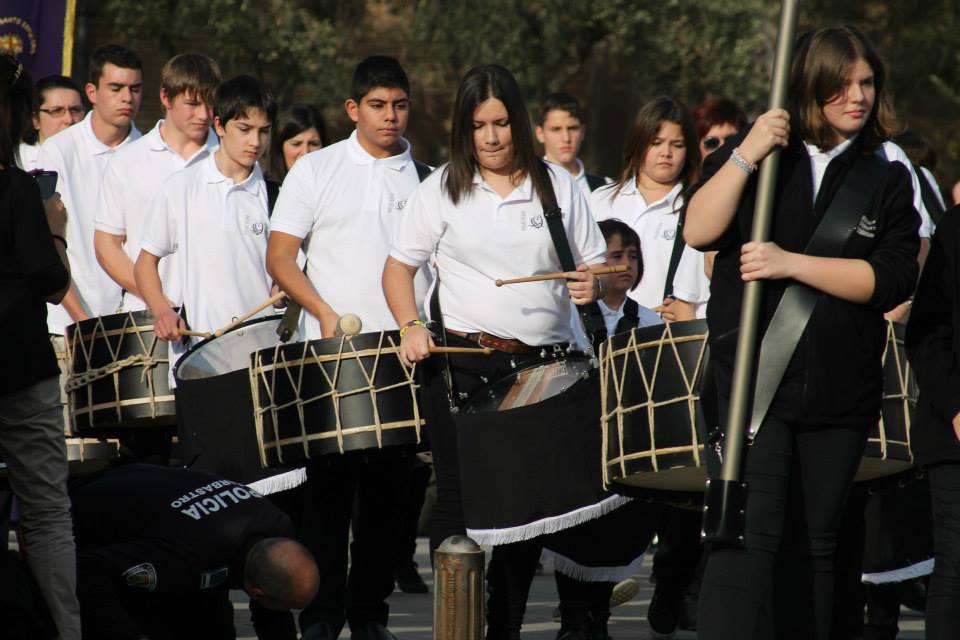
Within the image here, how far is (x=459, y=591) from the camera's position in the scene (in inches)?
195

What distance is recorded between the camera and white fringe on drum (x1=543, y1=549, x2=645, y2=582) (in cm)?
659

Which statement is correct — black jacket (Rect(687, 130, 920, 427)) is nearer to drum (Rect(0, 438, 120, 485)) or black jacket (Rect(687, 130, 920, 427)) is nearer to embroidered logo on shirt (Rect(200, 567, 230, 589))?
embroidered logo on shirt (Rect(200, 567, 230, 589))

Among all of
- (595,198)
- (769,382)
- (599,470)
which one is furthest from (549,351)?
(595,198)

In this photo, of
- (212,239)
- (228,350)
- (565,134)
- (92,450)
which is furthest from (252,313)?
(565,134)

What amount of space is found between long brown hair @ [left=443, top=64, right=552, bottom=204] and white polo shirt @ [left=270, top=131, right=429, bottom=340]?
0.61m

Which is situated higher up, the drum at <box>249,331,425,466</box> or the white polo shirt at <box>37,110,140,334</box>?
the white polo shirt at <box>37,110,140,334</box>

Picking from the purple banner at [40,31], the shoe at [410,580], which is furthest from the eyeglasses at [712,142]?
the purple banner at [40,31]

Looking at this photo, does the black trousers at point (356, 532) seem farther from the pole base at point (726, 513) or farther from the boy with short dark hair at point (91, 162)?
the boy with short dark hair at point (91, 162)

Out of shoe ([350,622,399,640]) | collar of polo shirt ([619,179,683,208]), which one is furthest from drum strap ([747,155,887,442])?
collar of polo shirt ([619,179,683,208])

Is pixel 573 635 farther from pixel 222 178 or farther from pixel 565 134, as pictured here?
pixel 565 134

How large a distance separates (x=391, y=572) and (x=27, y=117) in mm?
2206

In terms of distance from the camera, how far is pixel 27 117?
5512mm

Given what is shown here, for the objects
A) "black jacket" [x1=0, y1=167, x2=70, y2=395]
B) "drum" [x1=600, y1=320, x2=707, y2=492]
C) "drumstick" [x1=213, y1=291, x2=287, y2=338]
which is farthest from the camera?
"drumstick" [x1=213, y1=291, x2=287, y2=338]

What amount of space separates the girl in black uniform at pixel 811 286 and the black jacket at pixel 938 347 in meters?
0.20
